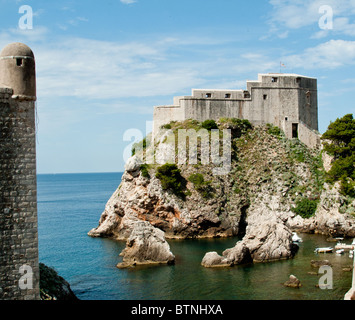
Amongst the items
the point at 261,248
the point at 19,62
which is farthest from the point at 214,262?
the point at 19,62

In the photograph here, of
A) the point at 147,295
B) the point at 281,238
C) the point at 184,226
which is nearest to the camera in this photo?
the point at 147,295

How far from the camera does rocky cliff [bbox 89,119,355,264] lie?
37.4m

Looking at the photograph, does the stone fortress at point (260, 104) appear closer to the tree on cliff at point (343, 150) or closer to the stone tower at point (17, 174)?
the tree on cliff at point (343, 150)

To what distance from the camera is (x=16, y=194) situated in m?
12.5

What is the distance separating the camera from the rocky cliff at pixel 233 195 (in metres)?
37.4

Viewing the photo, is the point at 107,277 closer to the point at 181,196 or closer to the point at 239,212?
the point at 181,196

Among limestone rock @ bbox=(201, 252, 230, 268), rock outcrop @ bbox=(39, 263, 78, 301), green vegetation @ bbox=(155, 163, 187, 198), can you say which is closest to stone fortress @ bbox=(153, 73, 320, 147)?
green vegetation @ bbox=(155, 163, 187, 198)

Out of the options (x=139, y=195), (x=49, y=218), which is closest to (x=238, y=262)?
(x=139, y=195)

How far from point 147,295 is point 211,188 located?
1877cm

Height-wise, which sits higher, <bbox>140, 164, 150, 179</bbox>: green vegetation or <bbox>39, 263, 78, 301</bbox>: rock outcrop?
<bbox>140, 164, 150, 179</bbox>: green vegetation

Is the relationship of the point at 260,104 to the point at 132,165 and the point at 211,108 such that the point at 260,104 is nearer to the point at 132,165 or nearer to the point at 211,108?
the point at 211,108

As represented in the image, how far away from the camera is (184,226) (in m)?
37.4

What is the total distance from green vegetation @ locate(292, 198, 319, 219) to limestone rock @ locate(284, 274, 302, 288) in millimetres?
16074

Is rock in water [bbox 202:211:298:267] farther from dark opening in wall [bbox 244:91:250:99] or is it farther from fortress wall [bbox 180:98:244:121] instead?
dark opening in wall [bbox 244:91:250:99]
